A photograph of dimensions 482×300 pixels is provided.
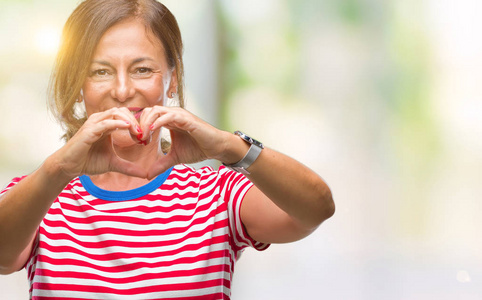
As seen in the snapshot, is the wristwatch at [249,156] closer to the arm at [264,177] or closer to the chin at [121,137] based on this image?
the arm at [264,177]

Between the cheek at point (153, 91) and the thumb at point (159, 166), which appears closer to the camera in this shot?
the thumb at point (159, 166)

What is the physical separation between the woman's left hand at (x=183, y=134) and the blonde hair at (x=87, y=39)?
290 millimetres

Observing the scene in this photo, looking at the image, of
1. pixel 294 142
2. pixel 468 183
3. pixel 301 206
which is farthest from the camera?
pixel 294 142

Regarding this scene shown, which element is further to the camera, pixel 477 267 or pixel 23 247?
pixel 477 267

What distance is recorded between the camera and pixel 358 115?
2.24 meters

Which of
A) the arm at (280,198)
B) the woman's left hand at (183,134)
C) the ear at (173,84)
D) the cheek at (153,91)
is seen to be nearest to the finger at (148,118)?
the woman's left hand at (183,134)

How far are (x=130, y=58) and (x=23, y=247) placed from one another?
1.39 ft

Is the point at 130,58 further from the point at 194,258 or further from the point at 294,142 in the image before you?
the point at 294,142

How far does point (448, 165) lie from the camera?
2.15 meters

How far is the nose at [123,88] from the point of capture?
1.18 metres

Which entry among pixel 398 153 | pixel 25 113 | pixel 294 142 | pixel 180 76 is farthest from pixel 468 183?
pixel 25 113

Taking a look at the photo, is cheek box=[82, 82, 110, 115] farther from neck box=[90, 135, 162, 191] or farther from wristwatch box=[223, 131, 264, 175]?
wristwatch box=[223, 131, 264, 175]

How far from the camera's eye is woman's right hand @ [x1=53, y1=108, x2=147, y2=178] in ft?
3.13

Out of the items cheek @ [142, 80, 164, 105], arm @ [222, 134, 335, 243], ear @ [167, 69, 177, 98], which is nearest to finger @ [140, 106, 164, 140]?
arm @ [222, 134, 335, 243]
